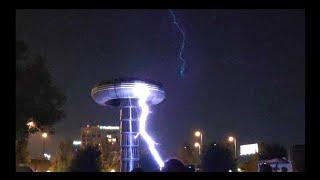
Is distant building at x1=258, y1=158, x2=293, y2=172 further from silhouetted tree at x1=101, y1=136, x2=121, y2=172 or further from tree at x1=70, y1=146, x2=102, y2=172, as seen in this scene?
silhouetted tree at x1=101, y1=136, x2=121, y2=172

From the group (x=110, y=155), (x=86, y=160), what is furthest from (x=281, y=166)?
(x=110, y=155)

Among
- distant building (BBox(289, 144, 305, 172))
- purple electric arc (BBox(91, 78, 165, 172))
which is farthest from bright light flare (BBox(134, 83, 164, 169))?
distant building (BBox(289, 144, 305, 172))

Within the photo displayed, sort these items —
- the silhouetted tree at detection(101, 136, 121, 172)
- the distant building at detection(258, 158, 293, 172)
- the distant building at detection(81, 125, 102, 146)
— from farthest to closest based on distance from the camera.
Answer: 1. the silhouetted tree at detection(101, 136, 121, 172)
2. the distant building at detection(81, 125, 102, 146)
3. the distant building at detection(258, 158, 293, 172)

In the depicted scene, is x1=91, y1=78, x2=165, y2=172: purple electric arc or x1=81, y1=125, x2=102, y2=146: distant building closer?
x1=91, y1=78, x2=165, y2=172: purple electric arc

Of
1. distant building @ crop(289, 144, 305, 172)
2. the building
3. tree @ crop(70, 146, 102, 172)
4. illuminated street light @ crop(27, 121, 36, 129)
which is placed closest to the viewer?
distant building @ crop(289, 144, 305, 172)

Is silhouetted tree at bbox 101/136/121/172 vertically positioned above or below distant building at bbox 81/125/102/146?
below

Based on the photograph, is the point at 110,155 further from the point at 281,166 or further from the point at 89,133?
the point at 281,166

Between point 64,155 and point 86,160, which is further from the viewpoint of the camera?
point 64,155
